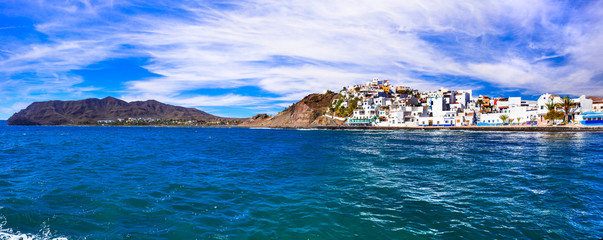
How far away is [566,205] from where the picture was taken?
36.0 feet

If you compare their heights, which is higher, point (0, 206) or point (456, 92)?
point (456, 92)

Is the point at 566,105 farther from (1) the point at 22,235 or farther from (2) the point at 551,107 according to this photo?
(1) the point at 22,235

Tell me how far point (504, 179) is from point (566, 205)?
507 cm

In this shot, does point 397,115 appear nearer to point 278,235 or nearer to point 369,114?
point 369,114

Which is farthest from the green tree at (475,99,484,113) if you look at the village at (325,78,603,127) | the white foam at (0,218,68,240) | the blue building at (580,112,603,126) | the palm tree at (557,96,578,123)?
the white foam at (0,218,68,240)

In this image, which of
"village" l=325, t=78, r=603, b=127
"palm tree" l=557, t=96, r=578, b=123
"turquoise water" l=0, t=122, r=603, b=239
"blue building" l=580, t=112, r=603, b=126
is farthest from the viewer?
"village" l=325, t=78, r=603, b=127

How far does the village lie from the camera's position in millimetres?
90438

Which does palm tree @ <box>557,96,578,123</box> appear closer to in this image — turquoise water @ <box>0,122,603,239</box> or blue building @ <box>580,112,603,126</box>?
blue building @ <box>580,112,603,126</box>

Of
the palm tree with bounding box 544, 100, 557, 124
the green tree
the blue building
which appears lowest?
the blue building

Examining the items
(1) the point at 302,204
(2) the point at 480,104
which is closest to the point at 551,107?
(2) the point at 480,104

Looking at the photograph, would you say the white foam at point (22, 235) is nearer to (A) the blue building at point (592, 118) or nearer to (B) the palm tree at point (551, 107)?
(A) the blue building at point (592, 118)

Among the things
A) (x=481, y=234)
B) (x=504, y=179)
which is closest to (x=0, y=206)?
(x=481, y=234)

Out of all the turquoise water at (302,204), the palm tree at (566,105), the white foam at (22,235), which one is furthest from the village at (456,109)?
the white foam at (22,235)

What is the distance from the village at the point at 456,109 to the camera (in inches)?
3561
